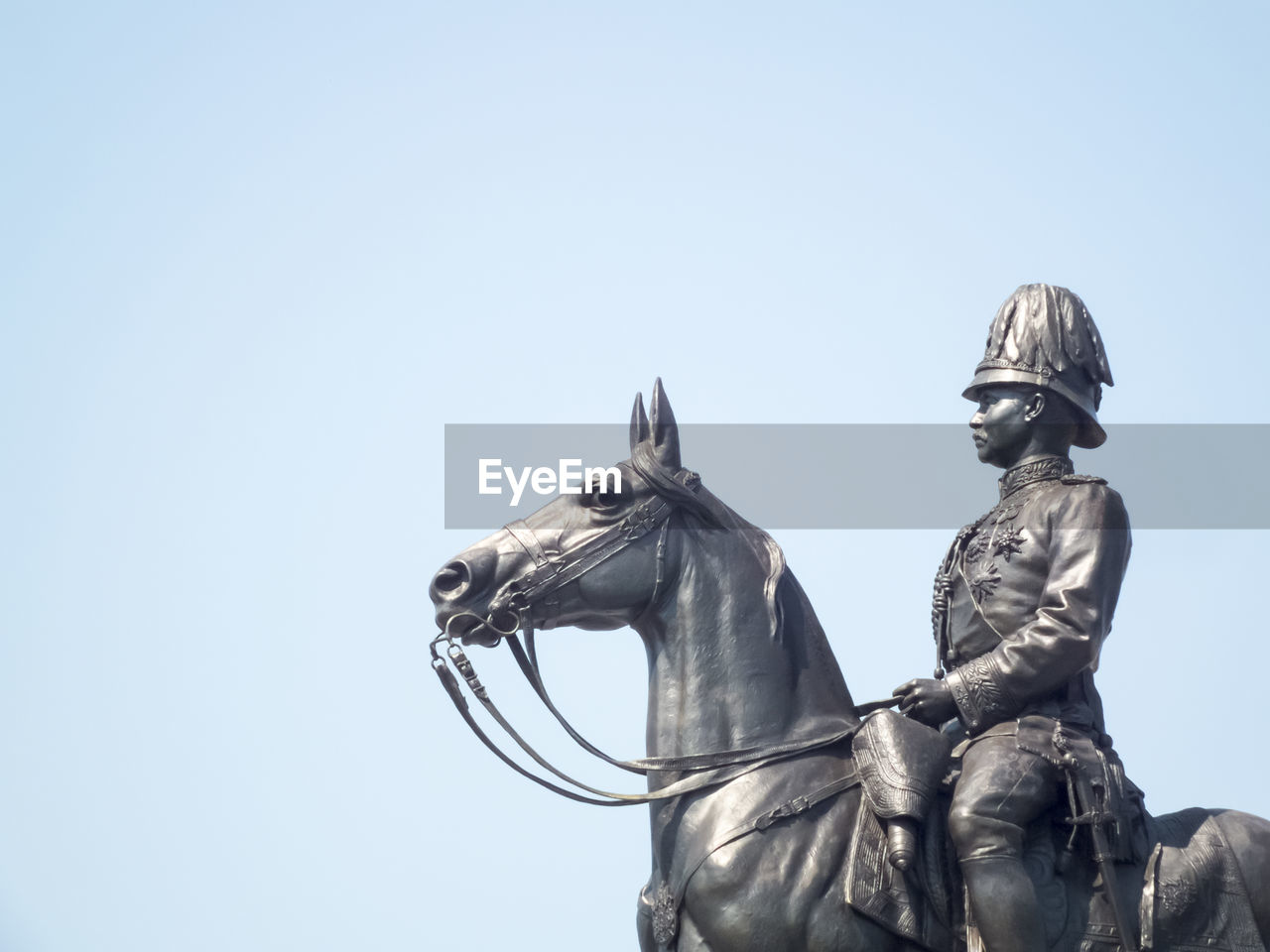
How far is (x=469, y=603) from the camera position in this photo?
11.0 metres

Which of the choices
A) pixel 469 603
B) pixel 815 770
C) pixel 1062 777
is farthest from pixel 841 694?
pixel 469 603

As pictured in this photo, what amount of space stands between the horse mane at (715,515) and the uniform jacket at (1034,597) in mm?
1212

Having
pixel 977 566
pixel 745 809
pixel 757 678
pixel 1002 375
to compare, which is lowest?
pixel 745 809

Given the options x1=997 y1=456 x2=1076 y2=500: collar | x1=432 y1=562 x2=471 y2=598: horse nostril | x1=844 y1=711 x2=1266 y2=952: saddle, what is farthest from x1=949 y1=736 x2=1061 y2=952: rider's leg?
x1=432 y1=562 x2=471 y2=598: horse nostril

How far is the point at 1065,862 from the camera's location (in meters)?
10.6

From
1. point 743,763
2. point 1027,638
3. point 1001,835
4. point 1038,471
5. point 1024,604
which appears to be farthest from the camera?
point 1038,471

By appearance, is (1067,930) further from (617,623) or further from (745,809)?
(617,623)

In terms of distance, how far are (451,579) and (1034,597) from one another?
142 inches

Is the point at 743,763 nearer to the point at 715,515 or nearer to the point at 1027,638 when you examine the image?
the point at 715,515

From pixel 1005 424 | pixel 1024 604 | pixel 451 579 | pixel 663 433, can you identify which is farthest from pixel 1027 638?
pixel 451 579

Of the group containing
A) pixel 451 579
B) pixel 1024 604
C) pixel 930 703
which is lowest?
pixel 930 703

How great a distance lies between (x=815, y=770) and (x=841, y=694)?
0.66 meters

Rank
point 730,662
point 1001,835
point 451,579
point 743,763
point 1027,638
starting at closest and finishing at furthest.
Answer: point 1001,835 < point 743,763 < point 730,662 < point 1027,638 < point 451,579

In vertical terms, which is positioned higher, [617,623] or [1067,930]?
[617,623]
